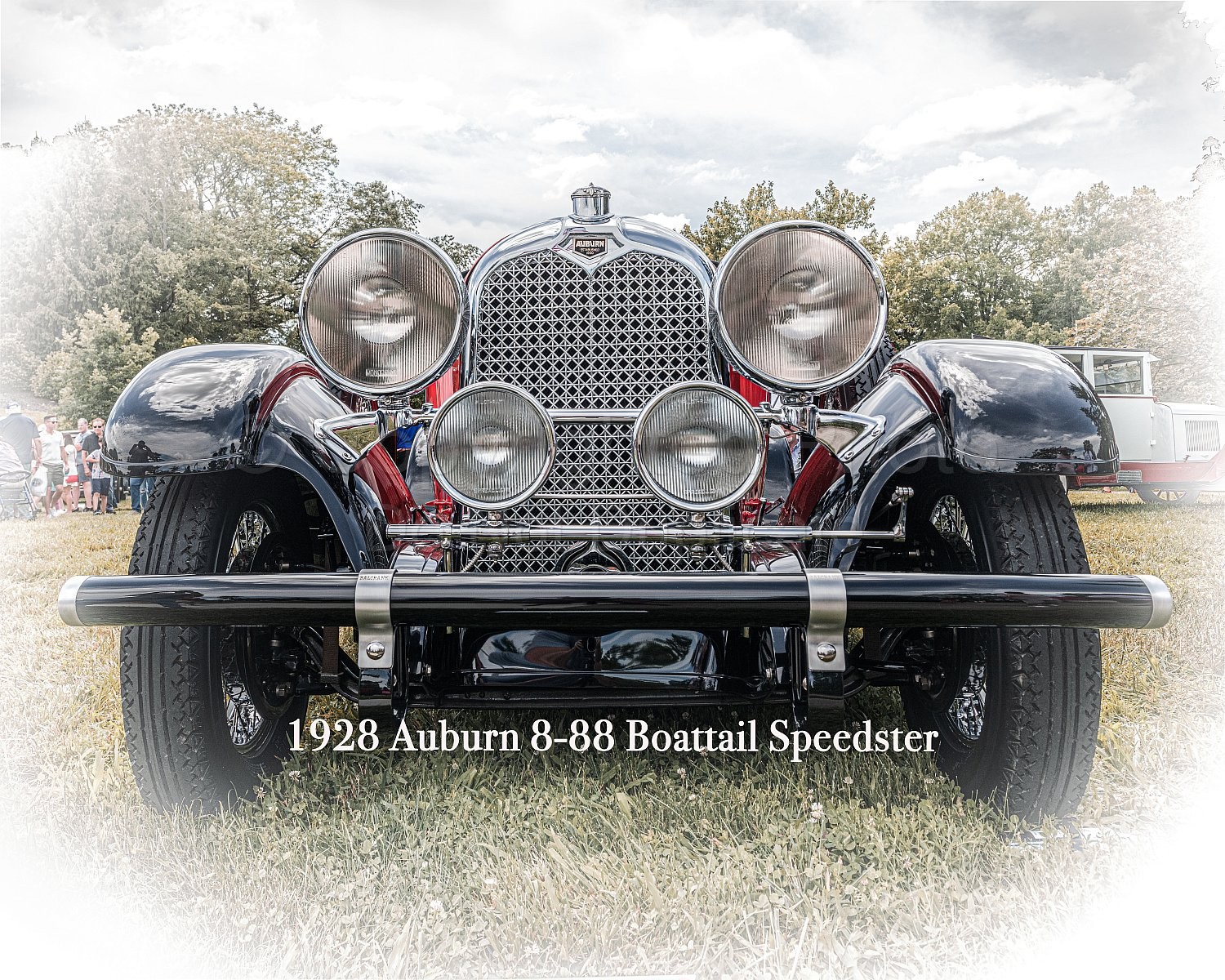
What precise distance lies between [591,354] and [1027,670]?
1303 mm

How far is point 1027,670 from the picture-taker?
179 centimetres

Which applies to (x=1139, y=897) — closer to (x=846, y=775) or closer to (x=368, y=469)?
(x=846, y=775)

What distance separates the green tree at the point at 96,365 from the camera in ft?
64.8

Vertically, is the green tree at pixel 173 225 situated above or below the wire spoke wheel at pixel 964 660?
above

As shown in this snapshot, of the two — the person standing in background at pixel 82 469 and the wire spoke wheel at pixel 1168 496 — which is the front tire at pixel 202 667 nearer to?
the person standing in background at pixel 82 469

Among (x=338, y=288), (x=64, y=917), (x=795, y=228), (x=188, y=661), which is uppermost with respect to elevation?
(x=795, y=228)

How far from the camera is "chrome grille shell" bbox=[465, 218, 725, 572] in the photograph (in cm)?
219

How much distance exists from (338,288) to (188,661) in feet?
3.02

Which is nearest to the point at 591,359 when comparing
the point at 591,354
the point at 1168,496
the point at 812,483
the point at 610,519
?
the point at 591,354

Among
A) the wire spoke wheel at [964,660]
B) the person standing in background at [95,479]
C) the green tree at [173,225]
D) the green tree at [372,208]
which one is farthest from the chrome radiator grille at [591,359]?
the green tree at [372,208]

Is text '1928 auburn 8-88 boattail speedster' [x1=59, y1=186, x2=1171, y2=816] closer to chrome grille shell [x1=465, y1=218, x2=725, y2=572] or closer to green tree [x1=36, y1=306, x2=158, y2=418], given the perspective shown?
chrome grille shell [x1=465, y1=218, x2=725, y2=572]

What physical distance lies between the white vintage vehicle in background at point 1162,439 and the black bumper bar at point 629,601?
38.4 feet

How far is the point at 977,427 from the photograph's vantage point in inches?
68.2

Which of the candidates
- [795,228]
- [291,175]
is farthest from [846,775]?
[291,175]
